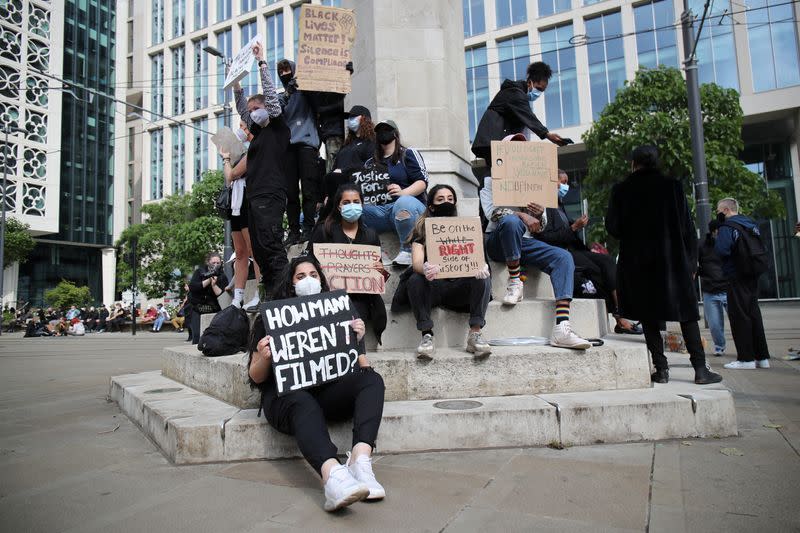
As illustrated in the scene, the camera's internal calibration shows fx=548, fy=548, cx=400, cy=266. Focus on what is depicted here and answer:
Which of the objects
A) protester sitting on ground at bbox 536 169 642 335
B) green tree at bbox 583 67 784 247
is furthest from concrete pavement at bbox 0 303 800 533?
green tree at bbox 583 67 784 247

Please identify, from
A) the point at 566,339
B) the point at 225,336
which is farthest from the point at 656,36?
A: the point at 225,336

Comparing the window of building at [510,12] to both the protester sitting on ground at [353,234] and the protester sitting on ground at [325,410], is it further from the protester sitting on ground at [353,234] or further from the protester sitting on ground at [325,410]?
the protester sitting on ground at [325,410]

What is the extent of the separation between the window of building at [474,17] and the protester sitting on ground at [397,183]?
26.6 meters

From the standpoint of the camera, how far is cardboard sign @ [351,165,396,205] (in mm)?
5184

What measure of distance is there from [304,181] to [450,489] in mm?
3542

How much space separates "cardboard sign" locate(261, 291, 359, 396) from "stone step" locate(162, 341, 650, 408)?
2.15 ft

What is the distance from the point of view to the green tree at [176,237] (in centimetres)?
2803

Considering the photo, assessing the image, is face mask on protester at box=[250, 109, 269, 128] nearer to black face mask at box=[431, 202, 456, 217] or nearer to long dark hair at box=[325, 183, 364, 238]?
long dark hair at box=[325, 183, 364, 238]

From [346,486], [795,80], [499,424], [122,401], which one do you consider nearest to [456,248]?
[499,424]

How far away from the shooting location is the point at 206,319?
657 centimetres

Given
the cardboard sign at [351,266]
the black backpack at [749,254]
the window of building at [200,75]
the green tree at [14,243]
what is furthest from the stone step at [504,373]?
the window of building at [200,75]

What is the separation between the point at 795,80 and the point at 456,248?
25.8 meters

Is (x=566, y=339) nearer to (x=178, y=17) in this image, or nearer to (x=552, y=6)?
(x=552, y=6)

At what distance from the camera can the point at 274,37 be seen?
126ft
